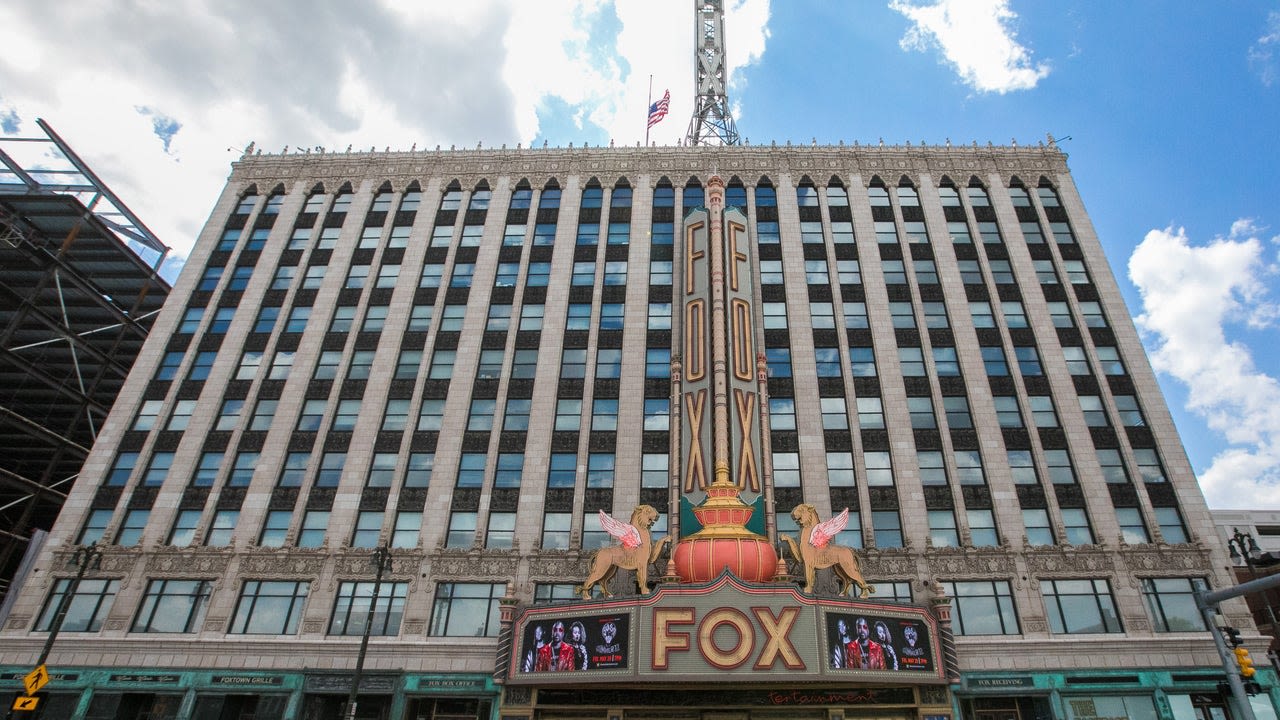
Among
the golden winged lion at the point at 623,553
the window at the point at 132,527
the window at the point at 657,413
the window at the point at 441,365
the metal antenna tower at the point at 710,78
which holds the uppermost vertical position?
the metal antenna tower at the point at 710,78

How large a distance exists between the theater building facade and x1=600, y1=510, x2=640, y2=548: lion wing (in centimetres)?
21

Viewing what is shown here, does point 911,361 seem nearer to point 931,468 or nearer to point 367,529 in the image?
point 931,468

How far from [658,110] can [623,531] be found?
30.3 metres

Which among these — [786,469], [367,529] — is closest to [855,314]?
[786,469]

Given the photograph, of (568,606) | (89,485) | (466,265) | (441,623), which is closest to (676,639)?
(568,606)

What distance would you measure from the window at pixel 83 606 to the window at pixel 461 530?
16174 millimetres

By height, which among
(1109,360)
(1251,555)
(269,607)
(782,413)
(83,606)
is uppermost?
(1109,360)

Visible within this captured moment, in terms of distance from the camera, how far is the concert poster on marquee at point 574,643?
1096 inches

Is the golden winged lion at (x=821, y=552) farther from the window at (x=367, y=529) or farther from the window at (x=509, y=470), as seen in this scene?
the window at (x=367, y=529)

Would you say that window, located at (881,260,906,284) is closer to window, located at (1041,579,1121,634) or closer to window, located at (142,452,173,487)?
window, located at (1041,579,1121,634)

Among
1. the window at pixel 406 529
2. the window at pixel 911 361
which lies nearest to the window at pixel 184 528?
the window at pixel 406 529

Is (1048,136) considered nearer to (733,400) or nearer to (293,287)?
(733,400)

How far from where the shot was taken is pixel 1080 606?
32750 mm

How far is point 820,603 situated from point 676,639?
573 cm
